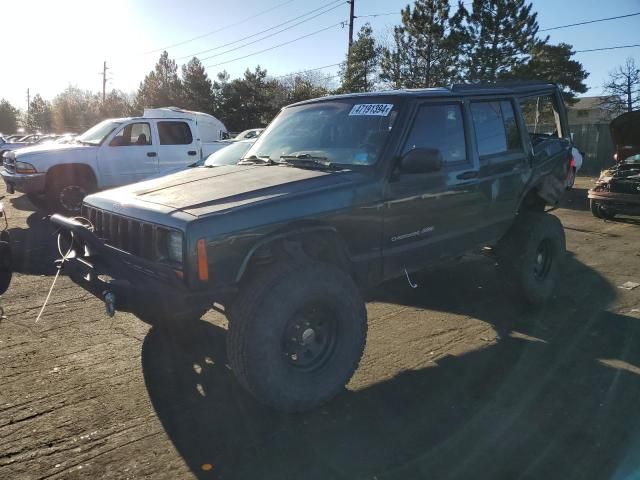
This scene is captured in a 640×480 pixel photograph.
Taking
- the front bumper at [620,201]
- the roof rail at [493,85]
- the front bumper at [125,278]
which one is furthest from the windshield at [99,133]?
the front bumper at [620,201]

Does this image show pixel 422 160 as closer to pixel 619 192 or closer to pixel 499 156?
pixel 499 156

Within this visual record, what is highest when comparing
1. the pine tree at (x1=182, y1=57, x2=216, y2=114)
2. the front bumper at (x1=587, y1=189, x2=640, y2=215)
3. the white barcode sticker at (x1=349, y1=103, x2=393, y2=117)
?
the pine tree at (x1=182, y1=57, x2=216, y2=114)

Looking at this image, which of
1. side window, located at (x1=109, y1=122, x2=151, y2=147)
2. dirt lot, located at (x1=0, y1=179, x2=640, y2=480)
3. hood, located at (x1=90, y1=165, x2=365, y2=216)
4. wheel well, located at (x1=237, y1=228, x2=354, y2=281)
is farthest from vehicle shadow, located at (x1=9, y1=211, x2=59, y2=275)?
wheel well, located at (x1=237, y1=228, x2=354, y2=281)

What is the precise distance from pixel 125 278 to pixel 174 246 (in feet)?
1.64

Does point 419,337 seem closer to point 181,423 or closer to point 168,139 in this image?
point 181,423

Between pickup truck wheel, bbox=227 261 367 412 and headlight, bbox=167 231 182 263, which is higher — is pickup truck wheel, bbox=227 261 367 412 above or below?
below

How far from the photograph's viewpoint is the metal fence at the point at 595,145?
854 inches

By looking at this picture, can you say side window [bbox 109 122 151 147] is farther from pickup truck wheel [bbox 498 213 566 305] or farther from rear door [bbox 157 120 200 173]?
pickup truck wheel [bbox 498 213 566 305]

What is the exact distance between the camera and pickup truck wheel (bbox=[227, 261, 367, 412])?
2.93m

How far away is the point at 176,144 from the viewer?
11.3 metres

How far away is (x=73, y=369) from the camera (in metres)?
3.77

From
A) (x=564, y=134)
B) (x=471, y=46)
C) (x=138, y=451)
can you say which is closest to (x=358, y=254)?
(x=138, y=451)

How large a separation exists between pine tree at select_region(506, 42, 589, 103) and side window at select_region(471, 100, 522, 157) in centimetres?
2059

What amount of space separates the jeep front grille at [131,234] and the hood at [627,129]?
12.6 m
